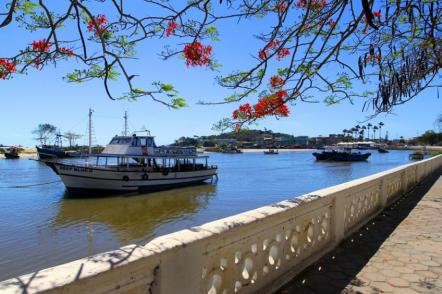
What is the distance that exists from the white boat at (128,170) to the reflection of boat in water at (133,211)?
1295 millimetres

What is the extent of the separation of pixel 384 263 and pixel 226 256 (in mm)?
2682

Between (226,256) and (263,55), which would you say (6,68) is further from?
(226,256)

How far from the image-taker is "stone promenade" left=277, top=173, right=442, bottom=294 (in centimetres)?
436

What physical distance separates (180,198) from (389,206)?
21698 mm

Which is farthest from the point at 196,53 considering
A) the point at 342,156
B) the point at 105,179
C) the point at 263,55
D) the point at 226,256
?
the point at 342,156

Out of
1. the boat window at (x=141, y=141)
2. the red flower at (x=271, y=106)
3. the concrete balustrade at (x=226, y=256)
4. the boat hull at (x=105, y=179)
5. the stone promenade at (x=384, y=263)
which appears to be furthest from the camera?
the boat window at (x=141, y=141)

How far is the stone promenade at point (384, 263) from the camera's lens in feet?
14.3

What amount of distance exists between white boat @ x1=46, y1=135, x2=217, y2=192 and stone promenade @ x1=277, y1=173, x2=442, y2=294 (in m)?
25.4

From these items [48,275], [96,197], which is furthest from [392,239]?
[96,197]

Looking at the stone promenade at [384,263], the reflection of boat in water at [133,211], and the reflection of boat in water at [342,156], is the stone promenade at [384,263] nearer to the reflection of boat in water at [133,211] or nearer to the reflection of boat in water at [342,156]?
the reflection of boat in water at [133,211]

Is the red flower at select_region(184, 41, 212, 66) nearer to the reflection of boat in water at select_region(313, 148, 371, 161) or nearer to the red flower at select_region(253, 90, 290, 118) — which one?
the red flower at select_region(253, 90, 290, 118)

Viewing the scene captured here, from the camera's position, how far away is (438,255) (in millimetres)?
5602

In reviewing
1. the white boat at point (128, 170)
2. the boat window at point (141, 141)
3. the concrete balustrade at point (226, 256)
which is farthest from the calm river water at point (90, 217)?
the concrete balustrade at point (226, 256)

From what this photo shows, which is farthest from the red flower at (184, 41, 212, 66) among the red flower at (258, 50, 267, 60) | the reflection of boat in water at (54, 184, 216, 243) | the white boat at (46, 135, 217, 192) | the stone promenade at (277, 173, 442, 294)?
the white boat at (46, 135, 217, 192)
